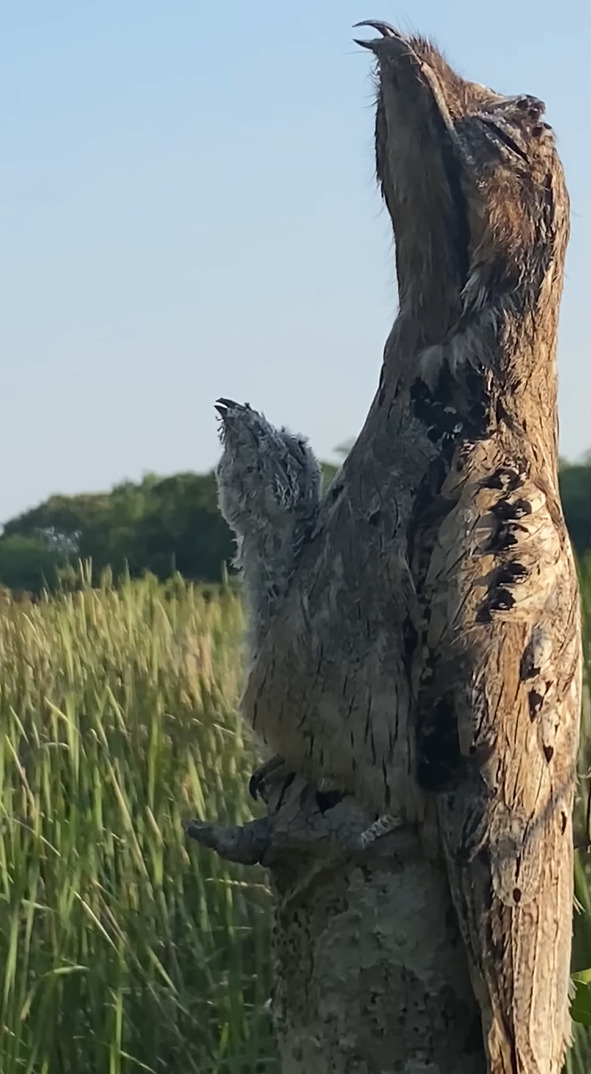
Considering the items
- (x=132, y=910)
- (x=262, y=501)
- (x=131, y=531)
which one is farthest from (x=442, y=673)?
(x=131, y=531)

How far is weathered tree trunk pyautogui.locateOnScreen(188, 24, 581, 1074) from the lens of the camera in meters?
0.89

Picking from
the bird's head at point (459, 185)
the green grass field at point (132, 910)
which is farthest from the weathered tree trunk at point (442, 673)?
the green grass field at point (132, 910)

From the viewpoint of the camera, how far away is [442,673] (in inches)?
35.7

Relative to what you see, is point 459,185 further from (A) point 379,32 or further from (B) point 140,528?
(B) point 140,528

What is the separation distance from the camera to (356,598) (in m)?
0.92

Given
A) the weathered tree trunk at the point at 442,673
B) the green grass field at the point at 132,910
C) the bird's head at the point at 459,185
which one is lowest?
the green grass field at the point at 132,910

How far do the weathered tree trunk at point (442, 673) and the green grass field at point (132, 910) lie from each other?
765 mm

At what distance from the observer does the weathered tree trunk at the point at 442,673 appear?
35.2 inches

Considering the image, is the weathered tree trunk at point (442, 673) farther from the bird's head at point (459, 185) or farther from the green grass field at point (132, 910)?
the green grass field at point (132, 910)

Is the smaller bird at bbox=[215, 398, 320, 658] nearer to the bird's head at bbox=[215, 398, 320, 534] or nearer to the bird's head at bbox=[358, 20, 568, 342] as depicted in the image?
the bird's head at bbox=[215, 398, 320, 534]

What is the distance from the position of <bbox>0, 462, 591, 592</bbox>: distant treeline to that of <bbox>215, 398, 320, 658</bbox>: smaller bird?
20.7 ft

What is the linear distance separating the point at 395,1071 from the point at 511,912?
136 millimetres

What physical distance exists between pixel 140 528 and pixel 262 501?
24.7 feet

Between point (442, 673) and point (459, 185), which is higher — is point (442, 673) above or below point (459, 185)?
below
